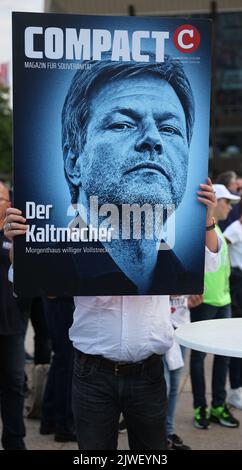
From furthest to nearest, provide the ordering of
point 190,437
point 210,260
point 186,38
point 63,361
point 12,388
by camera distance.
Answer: point 190,437
point 63,361
point 12,388
point 210,260
point 186,38

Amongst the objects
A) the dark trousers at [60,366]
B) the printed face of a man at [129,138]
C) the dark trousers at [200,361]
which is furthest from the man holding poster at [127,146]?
the dark trousers at [200,361]

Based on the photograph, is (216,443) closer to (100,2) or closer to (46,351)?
(46,351)

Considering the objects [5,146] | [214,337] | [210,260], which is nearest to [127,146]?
[210,260]

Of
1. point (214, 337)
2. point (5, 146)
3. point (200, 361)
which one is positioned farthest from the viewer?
point (5, 146)

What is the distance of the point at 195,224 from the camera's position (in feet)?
7.93

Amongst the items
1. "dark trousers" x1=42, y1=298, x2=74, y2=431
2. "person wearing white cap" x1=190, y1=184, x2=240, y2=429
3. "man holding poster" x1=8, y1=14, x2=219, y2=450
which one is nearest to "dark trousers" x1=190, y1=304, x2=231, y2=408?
"person wearing white cap" x1=190, y1=184, x2=240, y2=429

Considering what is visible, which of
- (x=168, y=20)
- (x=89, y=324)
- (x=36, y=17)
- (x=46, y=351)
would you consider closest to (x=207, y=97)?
(x=168, y=20)

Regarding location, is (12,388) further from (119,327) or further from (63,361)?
(119,327)

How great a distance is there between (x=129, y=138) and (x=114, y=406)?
109 cm

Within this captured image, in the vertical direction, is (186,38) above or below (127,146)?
above

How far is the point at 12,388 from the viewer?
3.91 meters

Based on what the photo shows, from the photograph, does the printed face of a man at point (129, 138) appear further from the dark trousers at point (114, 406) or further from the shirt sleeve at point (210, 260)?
the dark trousers at point (114, 406)

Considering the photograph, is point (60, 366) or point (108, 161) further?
point (60, 366)

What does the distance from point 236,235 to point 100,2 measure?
780 cm
